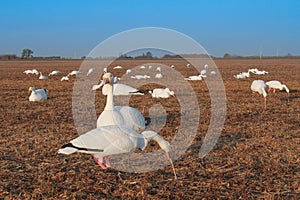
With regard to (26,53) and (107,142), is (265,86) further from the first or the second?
(26,53)

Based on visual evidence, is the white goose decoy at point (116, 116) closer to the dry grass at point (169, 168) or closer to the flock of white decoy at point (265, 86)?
the dry grass at point (169, 168)

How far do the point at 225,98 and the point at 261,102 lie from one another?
152cm

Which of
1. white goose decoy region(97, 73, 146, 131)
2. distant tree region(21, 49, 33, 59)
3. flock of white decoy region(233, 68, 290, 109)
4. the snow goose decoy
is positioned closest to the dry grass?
the snow goose decoy

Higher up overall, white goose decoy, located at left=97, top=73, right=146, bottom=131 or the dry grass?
white goose decoy, located at left=97, top=73, right=146, bottom=131

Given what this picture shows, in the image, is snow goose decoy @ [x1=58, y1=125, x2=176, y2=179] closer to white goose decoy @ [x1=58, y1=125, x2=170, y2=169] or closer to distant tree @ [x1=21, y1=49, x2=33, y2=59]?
white goose decoy @ [x1=58, y1=125, x2=170, y2=169]

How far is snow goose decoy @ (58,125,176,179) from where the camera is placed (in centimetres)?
490

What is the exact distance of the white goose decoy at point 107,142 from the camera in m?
4.90

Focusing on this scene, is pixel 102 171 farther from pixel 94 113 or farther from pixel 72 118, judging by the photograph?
pixel 94 113

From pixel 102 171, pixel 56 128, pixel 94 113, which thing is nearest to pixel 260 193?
pixel 102 171

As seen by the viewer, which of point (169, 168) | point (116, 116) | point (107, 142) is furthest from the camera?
point (116, 116)

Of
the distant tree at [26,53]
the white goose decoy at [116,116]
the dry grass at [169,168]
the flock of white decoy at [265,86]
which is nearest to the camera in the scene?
the dry grass at [169,168]

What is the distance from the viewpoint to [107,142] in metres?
5.10

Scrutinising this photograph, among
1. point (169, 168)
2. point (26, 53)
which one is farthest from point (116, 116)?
point (26, 53)

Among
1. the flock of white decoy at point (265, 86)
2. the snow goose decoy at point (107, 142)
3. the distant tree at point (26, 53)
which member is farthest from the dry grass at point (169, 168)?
the distant tree at point (26, 53)
